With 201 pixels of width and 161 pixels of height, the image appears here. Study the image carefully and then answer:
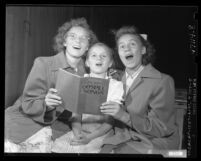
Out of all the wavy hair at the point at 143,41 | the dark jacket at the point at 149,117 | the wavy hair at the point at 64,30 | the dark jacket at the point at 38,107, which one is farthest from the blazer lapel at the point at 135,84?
the wavy hair at the point at 64,30

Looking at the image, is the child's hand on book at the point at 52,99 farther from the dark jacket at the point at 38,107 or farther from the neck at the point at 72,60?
the neck at the point at 72,60

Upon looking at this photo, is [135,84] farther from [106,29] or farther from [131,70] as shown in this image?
[106,29]

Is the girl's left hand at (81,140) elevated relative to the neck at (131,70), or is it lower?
lower

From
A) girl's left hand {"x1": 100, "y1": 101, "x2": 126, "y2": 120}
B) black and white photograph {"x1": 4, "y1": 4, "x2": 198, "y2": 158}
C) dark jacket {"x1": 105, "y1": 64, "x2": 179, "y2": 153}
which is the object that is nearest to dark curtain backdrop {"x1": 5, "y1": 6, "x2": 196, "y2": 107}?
black and white photograph {"x1": 4, "y1": 4, "x2": 198, "y2": 158}

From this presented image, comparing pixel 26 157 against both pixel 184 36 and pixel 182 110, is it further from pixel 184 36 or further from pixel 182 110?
pixel 184 36

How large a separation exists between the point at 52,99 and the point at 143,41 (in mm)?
761

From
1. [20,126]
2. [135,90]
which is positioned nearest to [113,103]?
[135,90]

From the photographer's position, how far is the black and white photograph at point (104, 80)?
9.97 ft

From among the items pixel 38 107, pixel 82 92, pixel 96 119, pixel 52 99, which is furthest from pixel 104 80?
pixel 38 107

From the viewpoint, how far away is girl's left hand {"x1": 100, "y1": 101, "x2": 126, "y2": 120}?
3.03 meters

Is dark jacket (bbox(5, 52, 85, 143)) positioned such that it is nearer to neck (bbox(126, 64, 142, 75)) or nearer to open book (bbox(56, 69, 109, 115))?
open book (bbox(56, 69, 109, 115))

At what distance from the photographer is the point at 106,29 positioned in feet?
10.1

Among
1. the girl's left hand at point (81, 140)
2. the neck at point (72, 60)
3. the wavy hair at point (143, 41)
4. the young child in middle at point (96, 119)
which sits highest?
the wavy hair at point (143, 41)

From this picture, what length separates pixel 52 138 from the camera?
3.07 m
